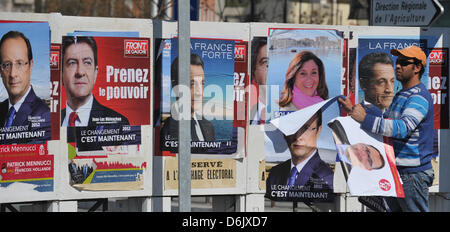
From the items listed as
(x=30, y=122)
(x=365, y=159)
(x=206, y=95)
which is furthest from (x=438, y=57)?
(x=30, y=122)

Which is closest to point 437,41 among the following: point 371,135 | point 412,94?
point 412,94

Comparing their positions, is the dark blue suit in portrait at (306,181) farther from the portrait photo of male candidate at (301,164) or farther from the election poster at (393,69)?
the election poster at (393,69)

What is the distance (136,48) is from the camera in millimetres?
8219

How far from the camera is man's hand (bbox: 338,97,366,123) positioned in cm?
862

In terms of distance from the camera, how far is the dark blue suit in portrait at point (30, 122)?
306 inches

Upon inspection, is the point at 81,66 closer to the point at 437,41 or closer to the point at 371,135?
the point at 371,135

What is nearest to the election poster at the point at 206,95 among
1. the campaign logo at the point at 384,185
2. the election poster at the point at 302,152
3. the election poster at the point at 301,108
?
the election poster at the point at 301,108

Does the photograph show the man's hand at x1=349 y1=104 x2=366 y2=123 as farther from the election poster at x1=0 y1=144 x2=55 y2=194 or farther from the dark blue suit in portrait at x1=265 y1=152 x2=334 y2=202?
the election poster at x1=0 y1=144 x2=55 y2=194

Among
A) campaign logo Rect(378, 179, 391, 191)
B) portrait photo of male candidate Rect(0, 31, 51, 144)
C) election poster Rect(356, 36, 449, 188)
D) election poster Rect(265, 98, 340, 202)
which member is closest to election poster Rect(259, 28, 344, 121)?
election poster Rect(265, 98, 340, 202)

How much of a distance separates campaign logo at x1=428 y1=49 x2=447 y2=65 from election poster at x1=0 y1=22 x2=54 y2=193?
4.29m

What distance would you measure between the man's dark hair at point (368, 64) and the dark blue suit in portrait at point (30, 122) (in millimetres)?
3505

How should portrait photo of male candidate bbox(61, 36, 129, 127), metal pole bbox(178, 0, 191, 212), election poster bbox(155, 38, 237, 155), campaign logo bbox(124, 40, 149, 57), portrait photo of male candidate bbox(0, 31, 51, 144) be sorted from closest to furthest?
metal pole bbox(178, 0, 191, 212) < portrait photo of male candidate bbox(0, 31, 51, 144) < portrait photo of male candidate bbox(61, 36, 129, 127) < campaign logo bbox(124, 40, 149, 57) < election poster bbox(155, 38, 237, 155)

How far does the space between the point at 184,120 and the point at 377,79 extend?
2377mm

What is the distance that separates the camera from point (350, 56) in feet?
28.5
